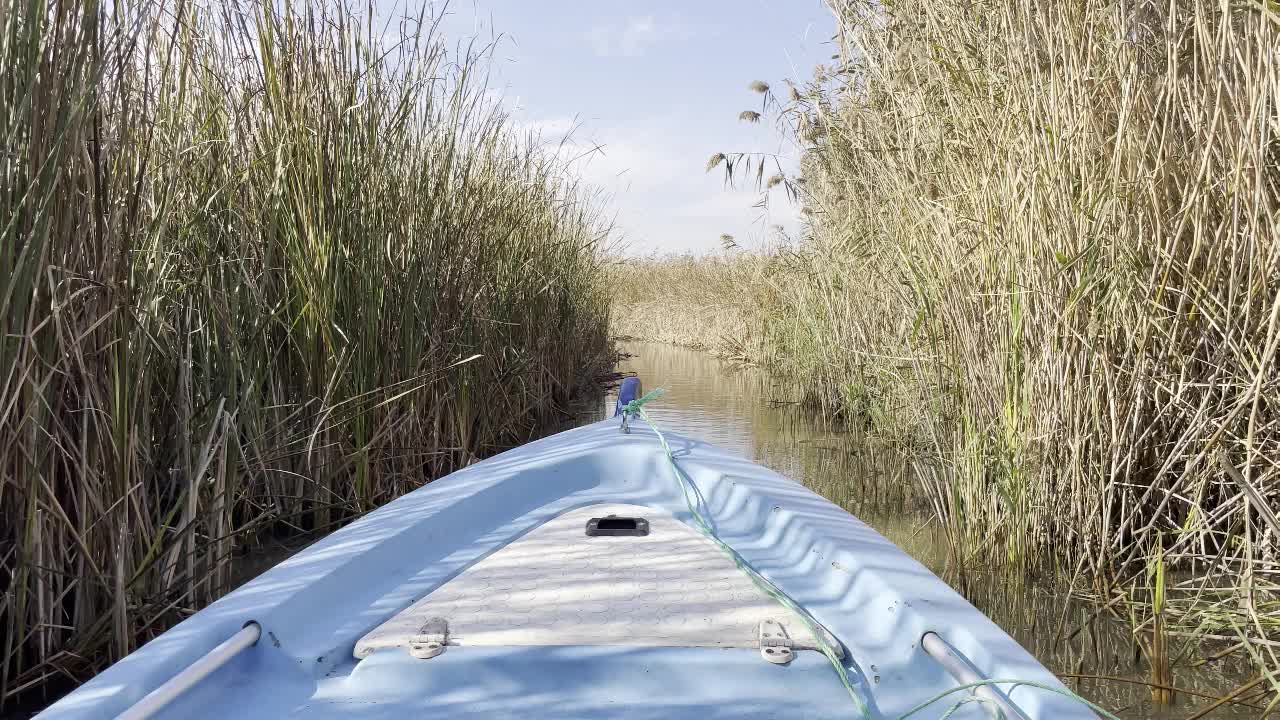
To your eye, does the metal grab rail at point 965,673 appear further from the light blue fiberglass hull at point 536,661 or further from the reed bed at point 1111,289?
the reed bed at point 1111,289

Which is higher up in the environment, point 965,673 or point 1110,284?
point 1110,284

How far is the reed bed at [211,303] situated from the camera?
137cm

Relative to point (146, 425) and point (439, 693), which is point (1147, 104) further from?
point (146, 425)

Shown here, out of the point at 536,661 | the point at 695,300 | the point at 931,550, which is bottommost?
the point at 931,550

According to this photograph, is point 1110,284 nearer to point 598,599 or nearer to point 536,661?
point 598,599

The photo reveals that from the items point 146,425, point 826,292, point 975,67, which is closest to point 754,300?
point 826,292

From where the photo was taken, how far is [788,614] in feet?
4.42

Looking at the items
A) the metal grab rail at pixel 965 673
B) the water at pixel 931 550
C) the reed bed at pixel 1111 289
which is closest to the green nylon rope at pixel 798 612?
the metal grab rail at pixel 965 673

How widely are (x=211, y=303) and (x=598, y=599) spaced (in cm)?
125

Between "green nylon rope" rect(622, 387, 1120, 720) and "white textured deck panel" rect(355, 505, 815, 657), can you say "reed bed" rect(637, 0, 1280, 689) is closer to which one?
"green nylon rope" rect(622, 387, 1120, 720)

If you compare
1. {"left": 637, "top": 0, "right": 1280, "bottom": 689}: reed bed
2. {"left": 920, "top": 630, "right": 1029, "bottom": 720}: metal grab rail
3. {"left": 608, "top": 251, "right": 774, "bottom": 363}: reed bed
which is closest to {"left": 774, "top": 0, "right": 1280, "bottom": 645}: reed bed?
{"left": 637, "top": 0, "right": 1280, "bottom": 689}: reed bed

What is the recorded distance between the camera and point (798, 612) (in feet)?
4.31

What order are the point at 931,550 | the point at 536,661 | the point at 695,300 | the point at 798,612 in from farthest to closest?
the point at 695,300
the point at 931,550
the point at 798,612
the point at 536,661

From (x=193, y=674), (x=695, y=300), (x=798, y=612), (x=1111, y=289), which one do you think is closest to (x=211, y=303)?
(x=193, y=674)
